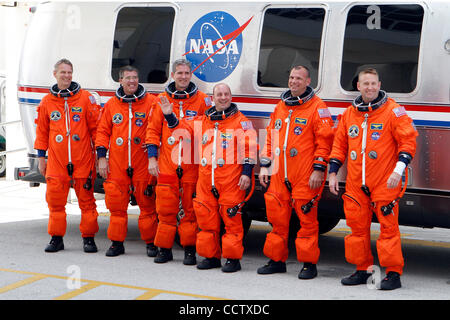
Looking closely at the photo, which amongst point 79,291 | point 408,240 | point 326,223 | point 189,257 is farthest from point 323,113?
point 408,240

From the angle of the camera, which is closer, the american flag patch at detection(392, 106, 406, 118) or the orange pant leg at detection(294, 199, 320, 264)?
the american flag patch at detection(392, 106, 406, 118)

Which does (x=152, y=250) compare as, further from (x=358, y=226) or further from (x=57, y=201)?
(x=358, y=226)

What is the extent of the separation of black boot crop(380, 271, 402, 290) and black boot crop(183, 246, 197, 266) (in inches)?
74.5

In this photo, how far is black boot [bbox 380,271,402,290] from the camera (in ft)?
20.1

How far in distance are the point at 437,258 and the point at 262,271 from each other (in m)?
2.16

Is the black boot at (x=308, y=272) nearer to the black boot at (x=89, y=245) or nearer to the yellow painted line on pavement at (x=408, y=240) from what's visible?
the black boot at (x=89, y=245)

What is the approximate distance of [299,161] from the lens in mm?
6512

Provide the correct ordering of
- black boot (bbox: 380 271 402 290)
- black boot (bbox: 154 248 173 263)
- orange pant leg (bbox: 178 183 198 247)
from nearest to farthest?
black boot (bbox: 380 271 402 290)
orange pant leg (bbox: 178 183 198 247)
black boot (bbox: 154 248 173 263)

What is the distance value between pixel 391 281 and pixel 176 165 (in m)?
2.26

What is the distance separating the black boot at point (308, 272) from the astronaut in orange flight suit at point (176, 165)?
112 cm

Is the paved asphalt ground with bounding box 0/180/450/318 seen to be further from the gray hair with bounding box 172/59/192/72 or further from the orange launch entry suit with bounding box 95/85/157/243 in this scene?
the gray hair with bounding box 172/59/192/72

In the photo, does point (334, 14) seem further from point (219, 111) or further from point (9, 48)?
point (9, 48)

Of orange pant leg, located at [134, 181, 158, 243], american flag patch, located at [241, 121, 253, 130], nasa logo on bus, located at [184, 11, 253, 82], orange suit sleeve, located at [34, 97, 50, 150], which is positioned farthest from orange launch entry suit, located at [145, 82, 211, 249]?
orange suit sleeve, located at [34, 97, 50, 150]

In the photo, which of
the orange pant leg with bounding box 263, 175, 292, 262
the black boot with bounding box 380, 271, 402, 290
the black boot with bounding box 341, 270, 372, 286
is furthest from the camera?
the orange pant leg with bounding box 263, 175, 292, 262
